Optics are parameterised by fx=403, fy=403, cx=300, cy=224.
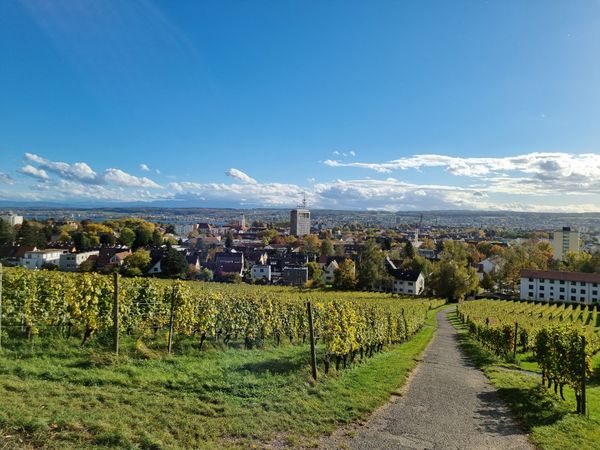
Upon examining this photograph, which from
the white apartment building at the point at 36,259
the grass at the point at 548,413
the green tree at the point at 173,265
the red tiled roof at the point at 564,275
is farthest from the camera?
the red tiled roof at the point at 564,275

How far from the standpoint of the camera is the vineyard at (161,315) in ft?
36.8

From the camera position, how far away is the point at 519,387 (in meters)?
12.3

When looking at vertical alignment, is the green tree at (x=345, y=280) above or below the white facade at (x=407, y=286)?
above

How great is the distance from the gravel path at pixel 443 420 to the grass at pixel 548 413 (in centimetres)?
33

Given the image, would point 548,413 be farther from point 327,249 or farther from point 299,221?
point 299,221

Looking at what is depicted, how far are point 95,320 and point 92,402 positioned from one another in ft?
16.4

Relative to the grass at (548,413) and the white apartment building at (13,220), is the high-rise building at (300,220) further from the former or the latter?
the grass at (548,413)

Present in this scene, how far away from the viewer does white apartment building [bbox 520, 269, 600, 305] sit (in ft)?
215

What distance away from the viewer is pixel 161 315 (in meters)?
12.9

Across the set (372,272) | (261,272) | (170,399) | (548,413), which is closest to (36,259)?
(261,272)

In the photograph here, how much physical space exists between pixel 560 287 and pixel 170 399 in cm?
7603

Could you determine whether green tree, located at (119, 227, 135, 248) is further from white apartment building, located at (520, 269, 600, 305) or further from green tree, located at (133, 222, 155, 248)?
Result: white apartment building, located at (520, 269, 600, 305)

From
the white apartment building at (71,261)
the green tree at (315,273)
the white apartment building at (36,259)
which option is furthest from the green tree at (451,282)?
the white apartment building at (36,259)

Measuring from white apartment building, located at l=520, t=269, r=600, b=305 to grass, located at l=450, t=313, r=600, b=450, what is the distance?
59892 mm
